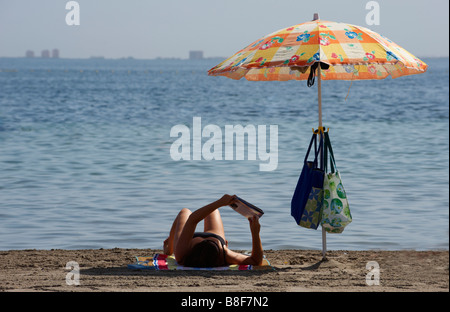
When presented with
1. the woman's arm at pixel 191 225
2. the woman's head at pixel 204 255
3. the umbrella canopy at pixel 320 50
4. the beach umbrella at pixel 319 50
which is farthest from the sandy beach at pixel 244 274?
the umbrella canopy at pixel 320 50

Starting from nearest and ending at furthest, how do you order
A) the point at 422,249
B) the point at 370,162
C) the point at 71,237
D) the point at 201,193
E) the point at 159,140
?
1. the point at 422,249
2. the point at 71,237
3. the point at 201,193
4. the point at 370,162
5. the point at 159,140

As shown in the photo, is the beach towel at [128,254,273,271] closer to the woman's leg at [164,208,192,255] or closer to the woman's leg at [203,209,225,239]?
the woman's leg at [164,208,192,255]

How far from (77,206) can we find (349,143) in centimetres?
1061

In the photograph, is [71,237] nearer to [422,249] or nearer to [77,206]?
[77,206]

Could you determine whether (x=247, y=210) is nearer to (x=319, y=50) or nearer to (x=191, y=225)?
(x=191, y=225)

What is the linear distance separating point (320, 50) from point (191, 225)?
1.92 metres

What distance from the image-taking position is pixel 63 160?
1546cm

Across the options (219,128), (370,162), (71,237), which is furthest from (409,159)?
(219,128)

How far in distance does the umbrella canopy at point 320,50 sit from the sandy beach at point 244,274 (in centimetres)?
182

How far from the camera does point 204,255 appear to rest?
252 inches
